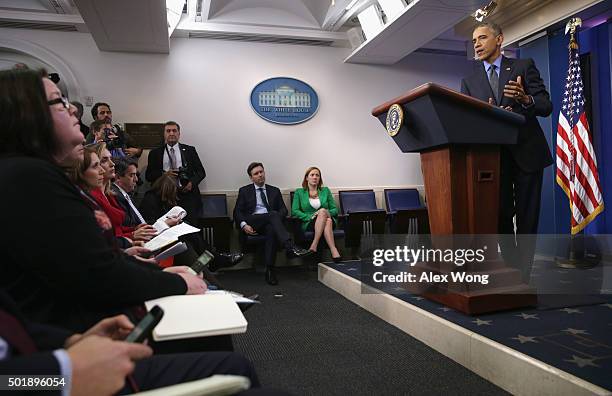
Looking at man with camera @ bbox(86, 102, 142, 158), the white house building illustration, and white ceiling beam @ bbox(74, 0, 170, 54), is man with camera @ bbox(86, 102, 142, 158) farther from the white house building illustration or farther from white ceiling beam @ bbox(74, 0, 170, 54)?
the white house building illustration

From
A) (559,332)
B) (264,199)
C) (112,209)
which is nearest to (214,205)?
(264,199)

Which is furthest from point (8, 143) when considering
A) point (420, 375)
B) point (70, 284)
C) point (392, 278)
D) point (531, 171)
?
point (392, 278)

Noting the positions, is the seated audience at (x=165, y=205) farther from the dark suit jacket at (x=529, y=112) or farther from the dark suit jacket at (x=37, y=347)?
the dark suit jacket at (x=37, y=347)

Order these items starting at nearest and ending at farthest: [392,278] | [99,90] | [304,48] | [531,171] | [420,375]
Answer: [420,375]
[531,171]
[392,278]
[99,90]
[304,48]

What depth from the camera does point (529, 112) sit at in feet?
7.63

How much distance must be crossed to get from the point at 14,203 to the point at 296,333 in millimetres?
2028

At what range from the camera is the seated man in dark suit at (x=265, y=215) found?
4277 millimetres

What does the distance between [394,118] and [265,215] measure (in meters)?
2.54

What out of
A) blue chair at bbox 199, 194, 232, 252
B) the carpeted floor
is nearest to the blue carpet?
the carpeted floor

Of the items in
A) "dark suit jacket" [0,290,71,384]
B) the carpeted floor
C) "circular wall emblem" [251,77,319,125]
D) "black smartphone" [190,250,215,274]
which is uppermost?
"circular wall emblem" [251,77,319,125]

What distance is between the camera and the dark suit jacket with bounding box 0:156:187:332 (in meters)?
0.71

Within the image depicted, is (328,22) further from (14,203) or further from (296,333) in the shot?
(14,203)

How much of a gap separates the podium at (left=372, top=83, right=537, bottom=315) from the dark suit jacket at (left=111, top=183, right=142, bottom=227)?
1835 mm

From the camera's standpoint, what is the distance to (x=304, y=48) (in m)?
5.66
